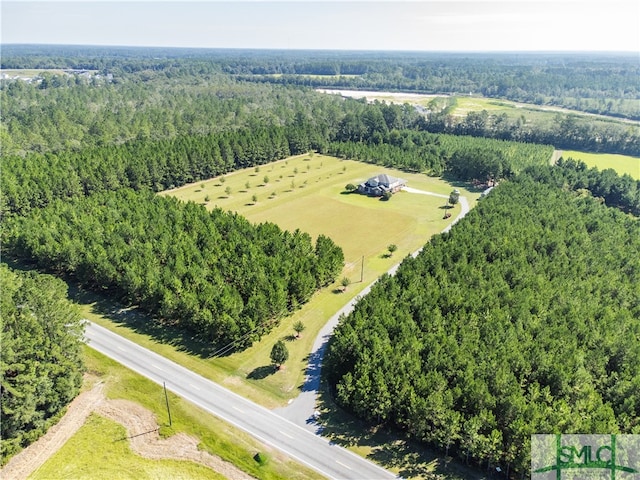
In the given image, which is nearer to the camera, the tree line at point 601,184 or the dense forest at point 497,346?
the dense forest at point 497,346

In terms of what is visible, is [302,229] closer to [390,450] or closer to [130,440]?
[130,440]

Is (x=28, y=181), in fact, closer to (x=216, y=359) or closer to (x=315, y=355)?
(x=216, y=359)

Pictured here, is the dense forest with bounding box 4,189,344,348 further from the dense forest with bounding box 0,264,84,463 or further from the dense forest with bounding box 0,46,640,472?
the dense forest with bounding box 0,264,84,463

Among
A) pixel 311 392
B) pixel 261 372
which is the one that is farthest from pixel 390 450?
pixel 261 372

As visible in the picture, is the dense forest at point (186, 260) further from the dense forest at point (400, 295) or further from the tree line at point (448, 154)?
the tree line at point (448, 154)

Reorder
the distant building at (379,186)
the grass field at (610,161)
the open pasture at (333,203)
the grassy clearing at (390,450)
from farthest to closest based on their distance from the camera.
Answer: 1. the grass field at (610,161)
2. the distant building at (379,186)
3. the open pasture at (333,203)
4. the grassy clearing at (390,450)

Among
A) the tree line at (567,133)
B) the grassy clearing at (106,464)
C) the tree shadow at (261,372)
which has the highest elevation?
the tree line at (567,133)

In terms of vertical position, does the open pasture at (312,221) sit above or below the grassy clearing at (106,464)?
above

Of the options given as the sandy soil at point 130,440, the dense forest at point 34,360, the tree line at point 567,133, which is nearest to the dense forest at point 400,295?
the dense forest at point 34,360
